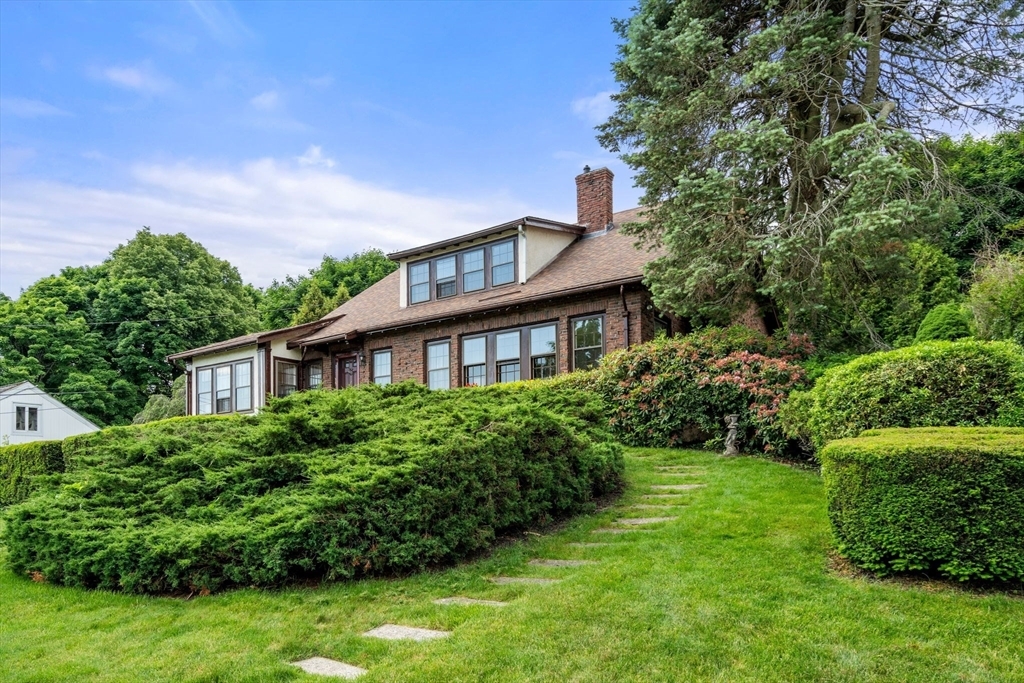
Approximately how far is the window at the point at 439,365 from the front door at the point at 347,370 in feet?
9.12

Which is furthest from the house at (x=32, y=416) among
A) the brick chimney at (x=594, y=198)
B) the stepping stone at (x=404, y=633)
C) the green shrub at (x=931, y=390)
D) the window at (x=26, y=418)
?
the green shrub at (x=931, y=390)

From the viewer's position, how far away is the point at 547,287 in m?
14.8

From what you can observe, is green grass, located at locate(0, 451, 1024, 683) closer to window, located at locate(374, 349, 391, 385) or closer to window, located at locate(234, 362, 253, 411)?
window, located at locate(374, 349, 391, 385)

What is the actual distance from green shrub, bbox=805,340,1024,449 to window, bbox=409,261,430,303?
40.1ft

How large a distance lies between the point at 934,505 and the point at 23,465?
15.4 meters

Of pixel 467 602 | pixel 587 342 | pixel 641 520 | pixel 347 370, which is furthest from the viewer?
pixel 347 370

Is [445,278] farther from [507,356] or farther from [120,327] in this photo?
[120,327]

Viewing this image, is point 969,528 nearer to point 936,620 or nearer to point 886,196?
point 936,620

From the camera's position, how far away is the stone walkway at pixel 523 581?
12.5ft

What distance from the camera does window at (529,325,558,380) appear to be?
14.8 metres

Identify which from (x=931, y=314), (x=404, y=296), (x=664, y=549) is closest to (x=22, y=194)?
(x=404, y=296)

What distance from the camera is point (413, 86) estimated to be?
1409 cm

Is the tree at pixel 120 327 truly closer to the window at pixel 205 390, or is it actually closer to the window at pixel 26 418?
the window at pixel 26 418

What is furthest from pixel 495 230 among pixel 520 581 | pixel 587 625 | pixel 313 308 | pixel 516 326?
pixel 313 308
